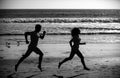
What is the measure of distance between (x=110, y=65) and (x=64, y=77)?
2401 millimetres

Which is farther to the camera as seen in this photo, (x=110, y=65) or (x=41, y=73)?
(x=110, y=65)

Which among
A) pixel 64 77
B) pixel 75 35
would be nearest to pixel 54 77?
pixel 64 77

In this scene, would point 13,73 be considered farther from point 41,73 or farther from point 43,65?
point 43,65

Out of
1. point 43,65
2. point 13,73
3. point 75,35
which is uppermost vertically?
point 75,35

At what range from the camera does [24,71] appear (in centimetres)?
669

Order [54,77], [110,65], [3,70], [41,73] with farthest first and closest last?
[110,65] → [3,70] → [41,73] → [54,77]

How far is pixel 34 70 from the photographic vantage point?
6.86 meters

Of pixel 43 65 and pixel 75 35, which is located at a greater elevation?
pixel 75 35

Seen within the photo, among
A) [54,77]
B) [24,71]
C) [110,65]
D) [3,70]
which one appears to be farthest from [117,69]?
[3,70]

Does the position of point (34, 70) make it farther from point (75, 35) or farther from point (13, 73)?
point (75, 35)

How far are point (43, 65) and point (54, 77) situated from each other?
1.86 m

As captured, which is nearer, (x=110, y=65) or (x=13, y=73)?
(x=13, y=73)

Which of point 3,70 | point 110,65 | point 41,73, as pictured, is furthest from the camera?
point 110,65

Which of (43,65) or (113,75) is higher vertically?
(113,75)
